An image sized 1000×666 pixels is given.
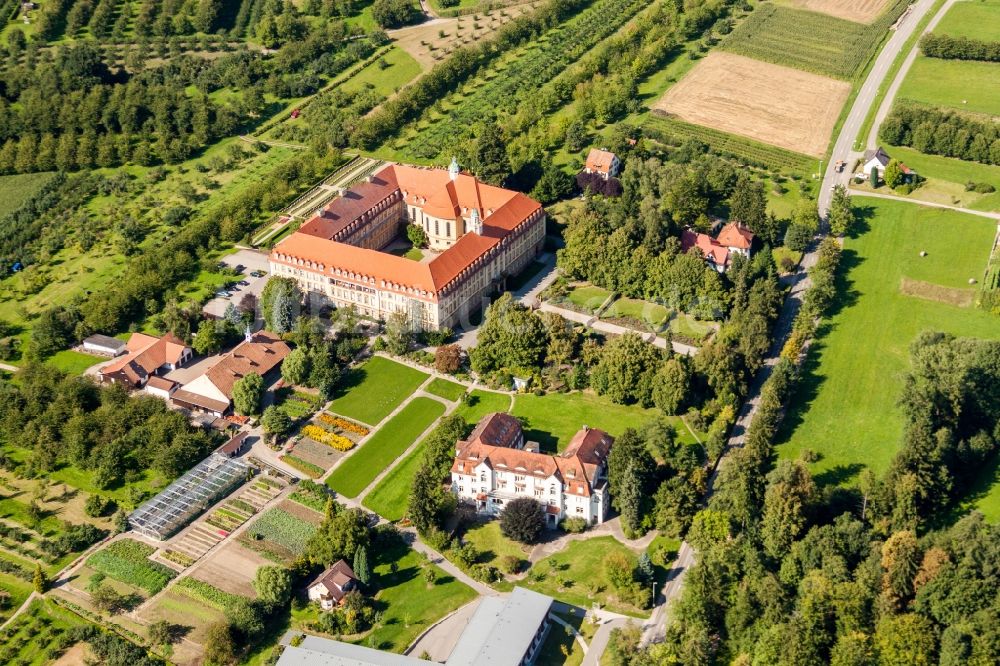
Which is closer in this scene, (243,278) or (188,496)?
(188,496)

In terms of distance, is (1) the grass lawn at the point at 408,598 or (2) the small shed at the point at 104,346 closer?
(1) the grass lawn at the point at 408,598

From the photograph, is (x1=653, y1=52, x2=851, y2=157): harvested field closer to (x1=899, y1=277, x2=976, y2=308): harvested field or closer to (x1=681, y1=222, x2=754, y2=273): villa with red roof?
(x1=681, y1=222, x2=754, y2=273): villa with red roof

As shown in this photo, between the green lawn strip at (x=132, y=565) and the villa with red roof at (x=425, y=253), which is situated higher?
the villa with red roof at (x=425, y=253)

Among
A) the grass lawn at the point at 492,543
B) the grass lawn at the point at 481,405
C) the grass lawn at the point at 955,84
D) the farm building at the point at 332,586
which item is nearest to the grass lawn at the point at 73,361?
the grass lawn at the point at 481,405

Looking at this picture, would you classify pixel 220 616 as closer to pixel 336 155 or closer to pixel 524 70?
pixel 336 155

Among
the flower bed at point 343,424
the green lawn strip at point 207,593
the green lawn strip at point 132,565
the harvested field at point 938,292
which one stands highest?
the harvested field at point 938,292

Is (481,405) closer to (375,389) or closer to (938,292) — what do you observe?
(375,389)

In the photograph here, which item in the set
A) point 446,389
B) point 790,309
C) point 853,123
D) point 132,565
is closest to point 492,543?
point 446,389

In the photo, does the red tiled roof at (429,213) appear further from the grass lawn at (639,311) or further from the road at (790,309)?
the road at (790,309)
